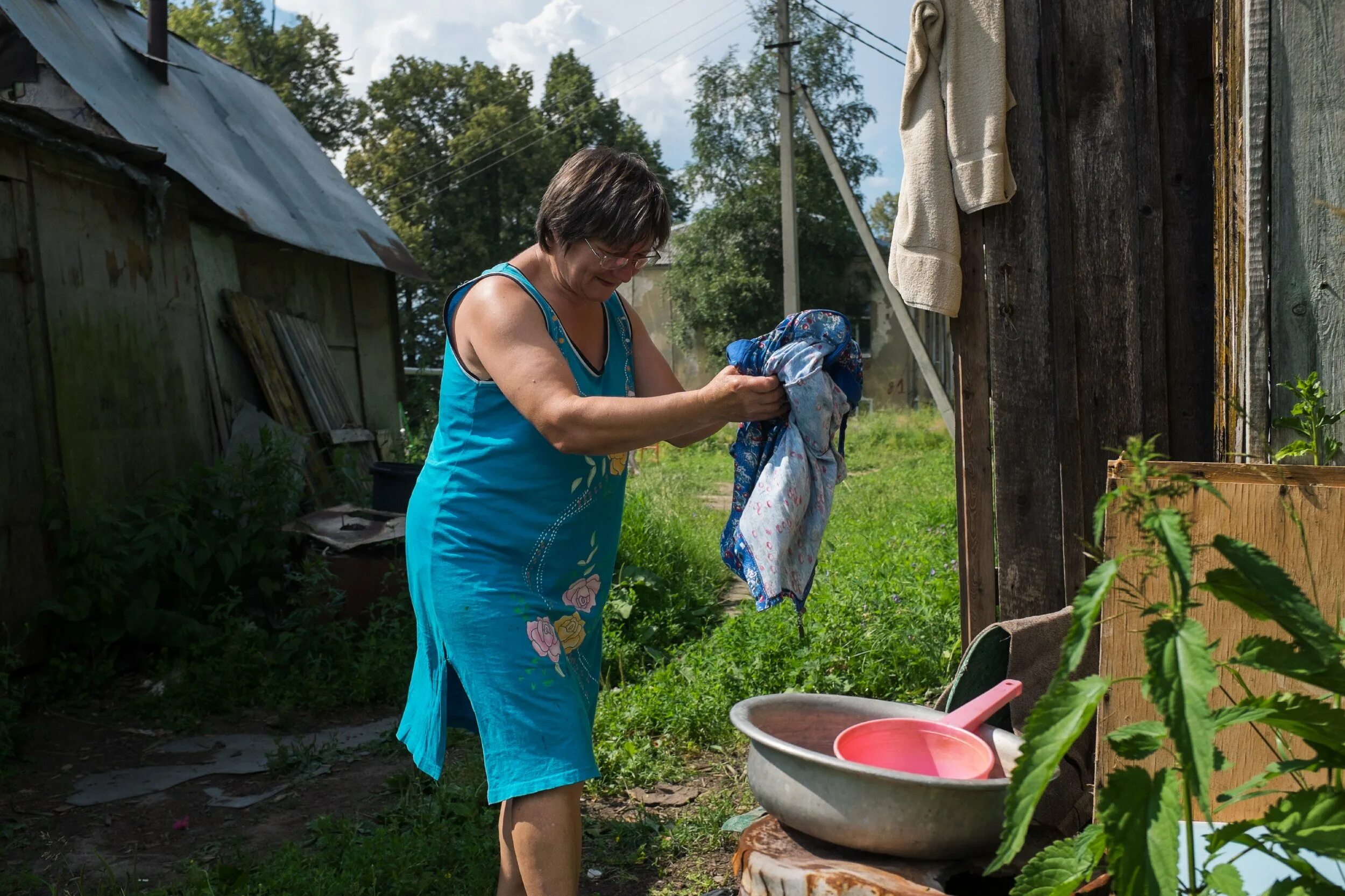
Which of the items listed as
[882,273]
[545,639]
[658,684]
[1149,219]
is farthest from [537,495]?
[882,273]

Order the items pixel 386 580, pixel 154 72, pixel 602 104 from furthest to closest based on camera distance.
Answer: pixel 602 104, pixel 154 72, pixel 386 580

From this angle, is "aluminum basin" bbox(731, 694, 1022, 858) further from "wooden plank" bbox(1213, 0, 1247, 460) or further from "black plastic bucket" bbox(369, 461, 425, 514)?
"black plastic bucket" bbox(369, 461, 425, 514)

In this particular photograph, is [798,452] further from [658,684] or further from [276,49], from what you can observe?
[276,49]

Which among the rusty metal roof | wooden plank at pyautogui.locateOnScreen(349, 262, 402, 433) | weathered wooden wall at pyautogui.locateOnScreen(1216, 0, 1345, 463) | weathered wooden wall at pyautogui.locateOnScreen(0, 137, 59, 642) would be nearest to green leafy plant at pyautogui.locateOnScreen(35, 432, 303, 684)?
weathered wooden wall at pyautogui.locateOnScreen(0, 137, 59, 642)

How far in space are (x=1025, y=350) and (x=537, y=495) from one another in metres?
1.53

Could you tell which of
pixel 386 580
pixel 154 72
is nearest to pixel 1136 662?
pixel 386 580

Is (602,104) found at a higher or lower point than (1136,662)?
higher

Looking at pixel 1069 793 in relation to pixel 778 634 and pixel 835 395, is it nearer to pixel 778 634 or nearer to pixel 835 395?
pixel 835 395

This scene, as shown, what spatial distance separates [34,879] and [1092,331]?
3.57m

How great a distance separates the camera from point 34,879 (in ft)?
11.2

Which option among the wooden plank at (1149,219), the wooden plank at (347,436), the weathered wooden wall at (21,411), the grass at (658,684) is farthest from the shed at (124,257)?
the wooden plank at (1149,219)

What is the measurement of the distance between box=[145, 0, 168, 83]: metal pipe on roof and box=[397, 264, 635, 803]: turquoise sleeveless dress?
8039 millimetres

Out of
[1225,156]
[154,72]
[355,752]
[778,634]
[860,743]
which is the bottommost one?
[355,752]

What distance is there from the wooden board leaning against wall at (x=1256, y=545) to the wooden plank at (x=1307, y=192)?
2.02ft
